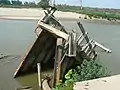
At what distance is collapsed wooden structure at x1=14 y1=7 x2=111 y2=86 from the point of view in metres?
11.2

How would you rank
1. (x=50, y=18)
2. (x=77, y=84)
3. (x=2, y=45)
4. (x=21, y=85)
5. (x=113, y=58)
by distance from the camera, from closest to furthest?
1. (x=77, y=84)
2. (x=50, y=18)
3. (x=21, y=85)
4. (x=113, y=58)
5. (x=2, y=45)

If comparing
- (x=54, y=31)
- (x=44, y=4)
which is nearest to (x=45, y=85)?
(x=54, y=31)

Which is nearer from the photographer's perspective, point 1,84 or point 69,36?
point 69,36

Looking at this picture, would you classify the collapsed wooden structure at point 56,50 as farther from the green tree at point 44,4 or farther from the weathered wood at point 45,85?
the green tree at point 44,4

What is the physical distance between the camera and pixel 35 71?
15250mm

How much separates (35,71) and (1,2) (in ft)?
312

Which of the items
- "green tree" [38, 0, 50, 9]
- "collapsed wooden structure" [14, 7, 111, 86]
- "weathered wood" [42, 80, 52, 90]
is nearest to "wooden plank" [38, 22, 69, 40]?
"collapsed wooden structure" [14, 7, 111, 86]

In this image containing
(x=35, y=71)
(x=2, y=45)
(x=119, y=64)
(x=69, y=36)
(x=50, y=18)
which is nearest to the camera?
(x=69, y=36)

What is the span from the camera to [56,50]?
38.5 ft

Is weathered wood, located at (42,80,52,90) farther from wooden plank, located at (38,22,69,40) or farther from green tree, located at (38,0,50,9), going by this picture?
green tree, located at (38,0,50,9)

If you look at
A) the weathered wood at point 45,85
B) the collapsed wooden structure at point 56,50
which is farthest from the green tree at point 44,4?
the weathered wood at point 45,85

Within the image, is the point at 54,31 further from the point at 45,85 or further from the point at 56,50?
the point at 45,85

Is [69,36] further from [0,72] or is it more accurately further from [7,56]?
[7,56]

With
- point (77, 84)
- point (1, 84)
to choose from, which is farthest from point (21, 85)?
point (77, 84)
